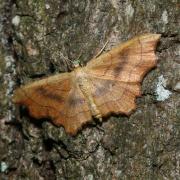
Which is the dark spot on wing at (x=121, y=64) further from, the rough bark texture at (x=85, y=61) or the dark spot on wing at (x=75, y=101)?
the dark spot on wing at (x=75, y=101)

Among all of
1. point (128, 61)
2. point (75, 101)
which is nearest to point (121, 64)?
point (128, 61)

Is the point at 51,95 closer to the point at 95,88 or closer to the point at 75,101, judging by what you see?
the point at 75,101

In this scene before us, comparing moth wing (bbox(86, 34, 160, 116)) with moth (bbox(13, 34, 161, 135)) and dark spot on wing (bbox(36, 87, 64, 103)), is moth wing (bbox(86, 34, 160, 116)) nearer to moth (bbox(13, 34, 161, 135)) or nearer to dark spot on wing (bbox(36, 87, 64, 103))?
moth (bbox(13, 34, 161, 135))

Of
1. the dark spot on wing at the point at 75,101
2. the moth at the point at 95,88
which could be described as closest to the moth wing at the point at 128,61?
the moth at the point at 95,88

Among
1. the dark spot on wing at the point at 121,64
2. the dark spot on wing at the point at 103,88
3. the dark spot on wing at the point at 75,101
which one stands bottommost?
the dark spot on wing at the point at 75,101

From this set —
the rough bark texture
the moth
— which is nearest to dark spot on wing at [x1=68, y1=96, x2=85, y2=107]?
the moth

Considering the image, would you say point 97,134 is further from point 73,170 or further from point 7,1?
point 7,1
